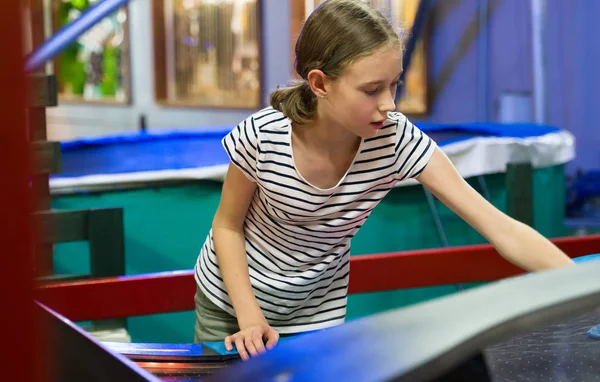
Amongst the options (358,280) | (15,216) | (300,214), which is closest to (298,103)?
(300,214)

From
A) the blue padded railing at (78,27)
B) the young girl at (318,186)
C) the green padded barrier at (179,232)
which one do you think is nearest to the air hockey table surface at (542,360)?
the young girl at (318,186)

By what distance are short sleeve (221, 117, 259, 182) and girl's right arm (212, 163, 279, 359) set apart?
0.06ft

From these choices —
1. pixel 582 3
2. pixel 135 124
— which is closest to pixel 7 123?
pixel 582 3

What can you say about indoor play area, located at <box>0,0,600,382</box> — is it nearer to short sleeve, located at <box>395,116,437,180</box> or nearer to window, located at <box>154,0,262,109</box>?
window, located at <box>154,0,262,109</box>

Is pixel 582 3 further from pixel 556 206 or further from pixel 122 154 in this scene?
pixel 122 154

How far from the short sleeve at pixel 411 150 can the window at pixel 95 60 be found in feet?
20.2

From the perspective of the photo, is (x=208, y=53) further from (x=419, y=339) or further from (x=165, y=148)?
(x=419, y=339)

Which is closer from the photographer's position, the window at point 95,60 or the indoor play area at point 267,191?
the indoor play area at point 267,191

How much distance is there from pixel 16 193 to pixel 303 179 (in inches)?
34.3

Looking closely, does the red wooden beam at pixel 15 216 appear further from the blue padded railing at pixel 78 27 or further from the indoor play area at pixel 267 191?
the blue padded railing at pixel 78 27

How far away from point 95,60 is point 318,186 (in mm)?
6975

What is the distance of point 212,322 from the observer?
1.39 metres

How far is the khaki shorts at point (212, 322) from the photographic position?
138cm

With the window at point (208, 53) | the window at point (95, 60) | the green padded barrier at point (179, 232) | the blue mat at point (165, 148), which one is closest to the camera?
the green padded barrier at point (179, 232)
